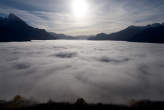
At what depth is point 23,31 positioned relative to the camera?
166 meters

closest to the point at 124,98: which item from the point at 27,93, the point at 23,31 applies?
the point at 27,93

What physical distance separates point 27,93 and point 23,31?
663 ft

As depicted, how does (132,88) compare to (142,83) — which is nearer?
(132,88)

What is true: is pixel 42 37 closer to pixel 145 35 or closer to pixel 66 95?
pixel 145 35

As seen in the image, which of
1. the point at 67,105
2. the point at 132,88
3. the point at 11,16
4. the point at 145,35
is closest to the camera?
the point at 67,105

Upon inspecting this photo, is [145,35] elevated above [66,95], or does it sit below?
above

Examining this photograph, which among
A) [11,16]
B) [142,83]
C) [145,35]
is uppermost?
[11,16]

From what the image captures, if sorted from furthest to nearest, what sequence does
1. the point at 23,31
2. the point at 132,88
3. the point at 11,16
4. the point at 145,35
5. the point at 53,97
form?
the point at 11,16 < the point at 23,31 < the point at 145,35 < the point at 132,88 < the point at 53,97

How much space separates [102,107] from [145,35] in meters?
156

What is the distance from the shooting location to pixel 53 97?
5.42 m

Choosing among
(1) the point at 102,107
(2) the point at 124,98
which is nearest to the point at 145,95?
(2) the point at 124,98

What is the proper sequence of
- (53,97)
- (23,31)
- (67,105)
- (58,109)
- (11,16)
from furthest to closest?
(11,16) < (23,31) < (53,97) < (67,105) < (58,109)

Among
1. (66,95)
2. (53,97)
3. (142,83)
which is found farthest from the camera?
(142,83)

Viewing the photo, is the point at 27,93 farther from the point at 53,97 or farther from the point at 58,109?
the point at 58,109
